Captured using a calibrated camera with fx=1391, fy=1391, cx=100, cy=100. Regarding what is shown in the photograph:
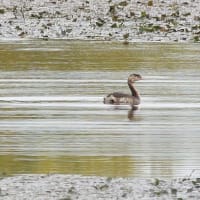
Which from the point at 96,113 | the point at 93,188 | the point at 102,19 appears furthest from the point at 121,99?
the point at 102,19

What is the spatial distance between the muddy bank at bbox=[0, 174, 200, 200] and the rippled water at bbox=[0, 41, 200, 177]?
62cm

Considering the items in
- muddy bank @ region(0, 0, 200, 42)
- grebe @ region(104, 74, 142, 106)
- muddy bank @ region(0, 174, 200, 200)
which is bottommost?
muddy bank @ region(0, 0, 200, 42)

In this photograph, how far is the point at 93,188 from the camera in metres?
12.5

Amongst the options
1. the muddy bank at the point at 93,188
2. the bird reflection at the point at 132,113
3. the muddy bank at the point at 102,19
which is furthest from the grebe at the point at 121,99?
the muddy bank at the point at 102,19

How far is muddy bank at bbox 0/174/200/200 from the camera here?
12148mm

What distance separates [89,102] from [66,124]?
3305 millimetres

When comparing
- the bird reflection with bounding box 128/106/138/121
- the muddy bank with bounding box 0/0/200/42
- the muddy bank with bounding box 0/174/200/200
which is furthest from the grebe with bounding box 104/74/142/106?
the muddy bank with bounding box 0/0/200/42

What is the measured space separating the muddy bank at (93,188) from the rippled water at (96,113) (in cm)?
62

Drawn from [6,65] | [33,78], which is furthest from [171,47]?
[33,78]

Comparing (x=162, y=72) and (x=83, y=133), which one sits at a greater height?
(x=83, y=133)

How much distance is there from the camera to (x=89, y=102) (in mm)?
21688

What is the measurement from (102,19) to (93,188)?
29.8 m

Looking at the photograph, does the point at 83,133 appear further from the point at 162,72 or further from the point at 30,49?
the point at 30,49

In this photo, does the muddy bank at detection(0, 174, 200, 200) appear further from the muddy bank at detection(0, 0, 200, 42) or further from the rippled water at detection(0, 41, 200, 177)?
the muddy bank at detection(0, 0, 200, 42)
